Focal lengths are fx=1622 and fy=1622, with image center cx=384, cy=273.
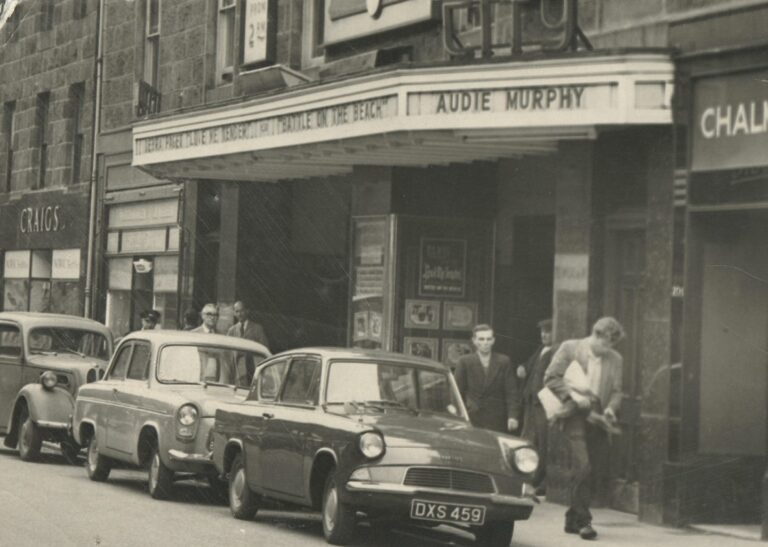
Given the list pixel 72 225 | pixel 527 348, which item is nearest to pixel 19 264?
pixel 72 225

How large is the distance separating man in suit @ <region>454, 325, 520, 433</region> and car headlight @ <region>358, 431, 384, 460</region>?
422 cm

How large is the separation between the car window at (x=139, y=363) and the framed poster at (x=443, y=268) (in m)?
4.49

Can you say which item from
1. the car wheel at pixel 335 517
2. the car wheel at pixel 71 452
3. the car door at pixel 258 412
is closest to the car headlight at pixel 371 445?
the car wheel at pixel 335 517

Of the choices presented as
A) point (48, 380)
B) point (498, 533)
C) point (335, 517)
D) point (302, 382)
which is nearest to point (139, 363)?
point (48, 380)

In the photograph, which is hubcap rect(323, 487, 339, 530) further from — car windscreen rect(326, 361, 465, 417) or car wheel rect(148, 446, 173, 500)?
car wheel rect(148, 446, 173, 500)

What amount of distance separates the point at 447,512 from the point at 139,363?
223 inches

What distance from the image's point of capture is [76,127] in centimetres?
3341

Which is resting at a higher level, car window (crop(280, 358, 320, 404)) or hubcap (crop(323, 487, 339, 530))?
car window (crop(280, 358, 320, 404))

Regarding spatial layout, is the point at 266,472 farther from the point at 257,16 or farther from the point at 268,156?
the point at 257,16

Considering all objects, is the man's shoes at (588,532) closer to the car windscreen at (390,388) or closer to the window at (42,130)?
the car windscreen at (390,388)

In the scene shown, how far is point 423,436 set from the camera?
11906 millimetres

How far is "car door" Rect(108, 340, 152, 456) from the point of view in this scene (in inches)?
618

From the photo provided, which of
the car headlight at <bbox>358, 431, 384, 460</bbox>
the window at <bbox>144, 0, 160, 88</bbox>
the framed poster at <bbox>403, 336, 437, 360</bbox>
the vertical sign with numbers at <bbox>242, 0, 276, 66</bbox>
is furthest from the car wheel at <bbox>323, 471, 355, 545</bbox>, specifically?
the window at <bbox>144, 0, 160, 88</bbox>

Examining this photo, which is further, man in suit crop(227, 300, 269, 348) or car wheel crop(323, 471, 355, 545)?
man in suit crop(227, 300, 269, 348)
